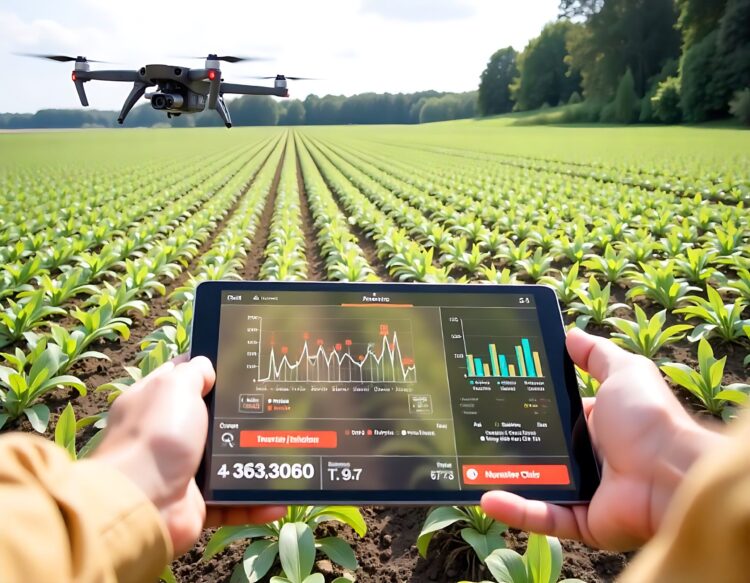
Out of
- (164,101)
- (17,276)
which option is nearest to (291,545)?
(17,276)

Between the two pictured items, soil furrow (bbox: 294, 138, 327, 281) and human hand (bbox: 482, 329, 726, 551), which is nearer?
human hand (bbox: 482, 329, 726, 551)

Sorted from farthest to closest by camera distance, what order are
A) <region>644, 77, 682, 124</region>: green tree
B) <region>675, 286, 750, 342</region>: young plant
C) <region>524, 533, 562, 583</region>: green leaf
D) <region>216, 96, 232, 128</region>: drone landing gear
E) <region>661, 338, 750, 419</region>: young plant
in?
<region>644, 77, 682, 124</region>: green tree < <region>216, 96, 232, 128</region>: drone landing gear < <region>675, 286, 750, 342</region>: young plant < <region>661, 338, 750, 419</region>: young plant < <region>524, 533, 562, 583</region>: green leaf

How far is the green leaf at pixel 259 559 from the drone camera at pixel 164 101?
31.1 ft

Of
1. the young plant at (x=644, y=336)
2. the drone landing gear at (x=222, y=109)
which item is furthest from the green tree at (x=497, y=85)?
the young plant at (x=644, y=336)

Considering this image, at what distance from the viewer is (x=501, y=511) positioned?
1.67 m

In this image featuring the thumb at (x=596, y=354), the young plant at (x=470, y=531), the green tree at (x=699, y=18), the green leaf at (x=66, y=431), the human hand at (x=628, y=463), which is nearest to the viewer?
the human hand at (x=628, y=463)

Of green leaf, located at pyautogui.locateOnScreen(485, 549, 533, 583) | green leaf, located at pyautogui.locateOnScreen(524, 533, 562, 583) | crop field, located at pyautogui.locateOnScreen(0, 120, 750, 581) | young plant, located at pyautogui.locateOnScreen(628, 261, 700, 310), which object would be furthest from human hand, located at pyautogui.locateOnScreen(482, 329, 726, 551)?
young plant, located at pyautogui.locateOnScreen(628, 261, 700, 310)

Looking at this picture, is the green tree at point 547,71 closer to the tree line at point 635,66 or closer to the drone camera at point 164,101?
the tree line at point 635,66

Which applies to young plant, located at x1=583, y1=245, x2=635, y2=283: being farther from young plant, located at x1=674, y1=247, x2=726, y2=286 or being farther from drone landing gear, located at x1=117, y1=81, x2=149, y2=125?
drone landing gear, located at x1=117, y1=81, x2=149, y2=125

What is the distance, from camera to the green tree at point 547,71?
81688mm

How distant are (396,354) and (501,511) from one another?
609mm

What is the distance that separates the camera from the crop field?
11.7 feet

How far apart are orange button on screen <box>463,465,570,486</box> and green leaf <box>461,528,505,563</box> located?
2.96ft

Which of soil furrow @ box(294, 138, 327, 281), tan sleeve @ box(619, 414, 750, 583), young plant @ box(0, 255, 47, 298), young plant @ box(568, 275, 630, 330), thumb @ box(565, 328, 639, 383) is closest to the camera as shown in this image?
tan sleeve @ box(619, 414, 750, 583)
